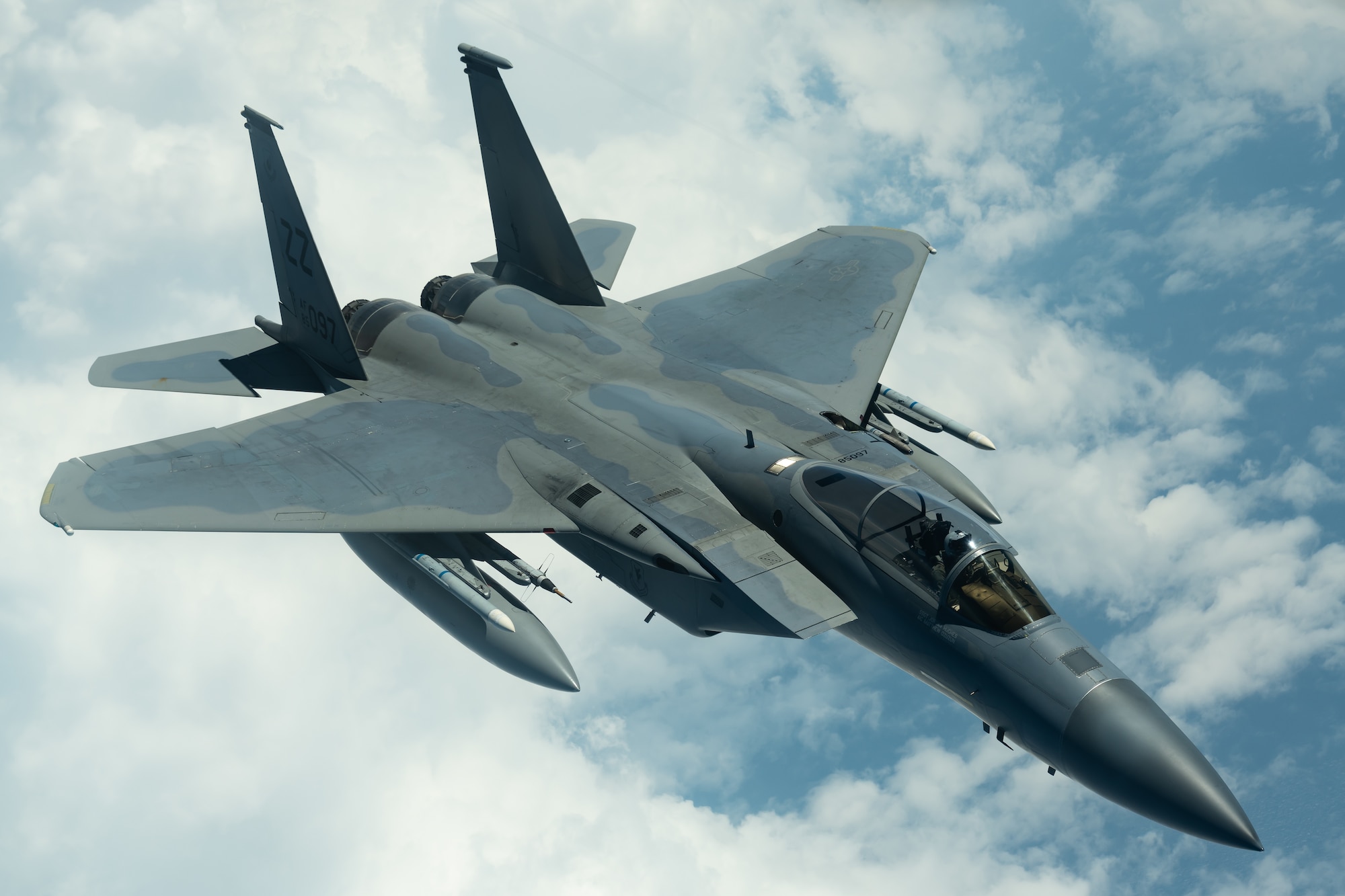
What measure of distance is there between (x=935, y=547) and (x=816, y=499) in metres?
1.79

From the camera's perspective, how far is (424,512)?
595 inches

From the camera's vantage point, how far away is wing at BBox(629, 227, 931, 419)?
18.2m

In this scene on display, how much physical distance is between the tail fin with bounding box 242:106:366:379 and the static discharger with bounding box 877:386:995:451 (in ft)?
28.1

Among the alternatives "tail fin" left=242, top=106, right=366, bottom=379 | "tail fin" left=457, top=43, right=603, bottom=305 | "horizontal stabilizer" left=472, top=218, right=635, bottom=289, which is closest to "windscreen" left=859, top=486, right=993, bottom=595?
"tail fin" left=457, top=43, right=603, bottom=305

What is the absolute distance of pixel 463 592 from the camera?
1446 cm

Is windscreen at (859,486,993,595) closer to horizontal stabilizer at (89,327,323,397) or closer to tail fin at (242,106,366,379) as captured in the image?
tail fin at (242,106,366,379)

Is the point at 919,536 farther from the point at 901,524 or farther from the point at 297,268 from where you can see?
the point at 297,268

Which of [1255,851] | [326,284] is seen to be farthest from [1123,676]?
[326,284]

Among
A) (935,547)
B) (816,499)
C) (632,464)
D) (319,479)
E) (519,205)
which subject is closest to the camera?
(935,547)

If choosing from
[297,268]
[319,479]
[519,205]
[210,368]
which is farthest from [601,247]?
[319,479]

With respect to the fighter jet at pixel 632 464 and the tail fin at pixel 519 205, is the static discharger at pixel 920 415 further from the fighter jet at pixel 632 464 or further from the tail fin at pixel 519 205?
the tail fin at pixel 519 205

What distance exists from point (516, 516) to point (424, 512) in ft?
4.18

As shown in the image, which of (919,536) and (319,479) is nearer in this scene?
(919,536)

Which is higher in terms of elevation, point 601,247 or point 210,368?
point 601,247
